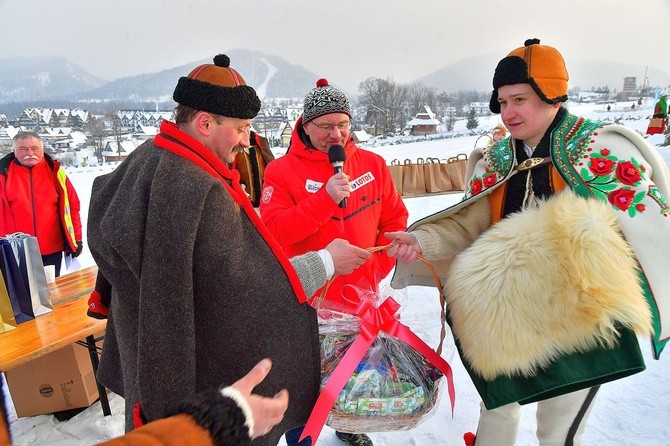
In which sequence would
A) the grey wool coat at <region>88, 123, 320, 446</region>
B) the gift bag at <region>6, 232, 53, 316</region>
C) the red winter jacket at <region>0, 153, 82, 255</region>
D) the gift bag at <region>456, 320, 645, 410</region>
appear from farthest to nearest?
the red winter jacket at <region>0, 153, 82, 255</region>, the gift bag at <region>6, 232, 53, 316</region>, the gift bag at <region>456, 320, 645, 410</region>, the grey wool coat at <region>88, 123, 320, 446</region>

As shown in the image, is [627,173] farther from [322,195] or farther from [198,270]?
[198,270]

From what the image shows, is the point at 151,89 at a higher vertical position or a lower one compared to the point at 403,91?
higher

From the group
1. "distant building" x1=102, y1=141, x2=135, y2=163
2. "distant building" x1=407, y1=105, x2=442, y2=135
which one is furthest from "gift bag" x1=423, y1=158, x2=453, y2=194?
"distant building" x1=407, y1=105, x2=442, y2=135

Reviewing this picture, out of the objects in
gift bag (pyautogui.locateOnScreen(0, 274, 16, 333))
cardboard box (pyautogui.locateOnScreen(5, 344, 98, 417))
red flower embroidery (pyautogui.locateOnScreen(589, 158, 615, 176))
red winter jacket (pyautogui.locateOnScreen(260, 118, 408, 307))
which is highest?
red flower embroidery (pyautogui.locateOnScreen(589, 158, 615, 176))

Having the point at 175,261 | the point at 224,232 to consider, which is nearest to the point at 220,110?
the point at 224,232

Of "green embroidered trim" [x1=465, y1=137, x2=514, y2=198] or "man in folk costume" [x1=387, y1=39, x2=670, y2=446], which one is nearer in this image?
"man in folk costume" [x1=387, y1=39, x2=670, y2=446]

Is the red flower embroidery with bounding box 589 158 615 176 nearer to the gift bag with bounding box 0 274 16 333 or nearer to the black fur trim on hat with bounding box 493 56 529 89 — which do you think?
the black fur trim on hat with bounding box 493 56 529 89

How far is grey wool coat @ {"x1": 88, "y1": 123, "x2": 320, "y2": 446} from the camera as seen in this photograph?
1.09 m

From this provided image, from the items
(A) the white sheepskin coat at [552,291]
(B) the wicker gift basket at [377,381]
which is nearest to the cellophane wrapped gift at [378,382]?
(B) the wicker gift basket at [377,381]

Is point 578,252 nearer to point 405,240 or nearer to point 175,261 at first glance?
point 405,240

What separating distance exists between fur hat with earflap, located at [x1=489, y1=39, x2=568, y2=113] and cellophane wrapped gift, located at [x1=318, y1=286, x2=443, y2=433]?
3.66ft

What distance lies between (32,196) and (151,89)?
36.3 metres

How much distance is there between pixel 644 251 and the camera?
1338mm

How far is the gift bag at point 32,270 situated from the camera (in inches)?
95.7
